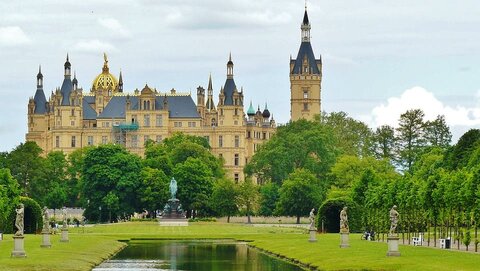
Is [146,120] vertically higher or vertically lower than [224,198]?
higher

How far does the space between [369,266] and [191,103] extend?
5728 inches

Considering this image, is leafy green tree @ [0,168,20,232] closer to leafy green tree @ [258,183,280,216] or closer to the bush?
the bush

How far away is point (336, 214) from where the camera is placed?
91.8 meters

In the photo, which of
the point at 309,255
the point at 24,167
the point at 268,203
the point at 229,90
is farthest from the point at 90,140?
the point at 309,255

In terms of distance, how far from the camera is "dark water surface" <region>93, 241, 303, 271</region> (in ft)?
182

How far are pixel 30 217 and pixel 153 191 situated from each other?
45.3m

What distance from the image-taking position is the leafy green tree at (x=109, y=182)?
133 m

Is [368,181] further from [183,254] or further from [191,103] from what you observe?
[191,103]

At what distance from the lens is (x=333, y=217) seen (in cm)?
9206

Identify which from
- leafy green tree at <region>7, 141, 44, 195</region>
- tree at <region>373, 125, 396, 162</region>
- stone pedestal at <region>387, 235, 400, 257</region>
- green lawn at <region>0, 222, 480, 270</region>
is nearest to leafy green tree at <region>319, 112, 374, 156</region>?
tree at <region>373, 125, 396, 162</region>

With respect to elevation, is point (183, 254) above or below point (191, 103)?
below

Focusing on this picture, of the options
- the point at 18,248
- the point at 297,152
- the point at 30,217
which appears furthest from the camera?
the point at 297,152

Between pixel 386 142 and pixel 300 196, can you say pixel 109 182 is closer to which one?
pixel 300 196

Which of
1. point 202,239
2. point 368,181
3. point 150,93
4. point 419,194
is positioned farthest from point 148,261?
point 150,93
